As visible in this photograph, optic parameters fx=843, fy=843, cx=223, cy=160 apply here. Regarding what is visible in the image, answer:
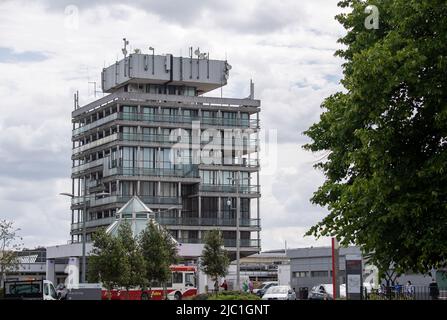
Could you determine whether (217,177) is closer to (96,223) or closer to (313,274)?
(96,223)

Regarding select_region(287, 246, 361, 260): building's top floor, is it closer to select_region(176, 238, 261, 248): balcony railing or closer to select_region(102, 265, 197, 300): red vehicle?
select_region(176, 238, 261, 248): balcony railing

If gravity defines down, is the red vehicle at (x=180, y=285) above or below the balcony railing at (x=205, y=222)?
below

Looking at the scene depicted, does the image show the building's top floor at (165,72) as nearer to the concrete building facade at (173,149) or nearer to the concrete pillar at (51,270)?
the concrete building facade at (173,149)

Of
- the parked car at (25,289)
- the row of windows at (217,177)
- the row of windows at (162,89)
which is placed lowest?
the parked car at (25,289)

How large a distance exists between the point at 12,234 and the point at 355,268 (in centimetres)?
4688

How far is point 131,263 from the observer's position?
211 ft

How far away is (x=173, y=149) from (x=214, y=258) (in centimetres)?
4367

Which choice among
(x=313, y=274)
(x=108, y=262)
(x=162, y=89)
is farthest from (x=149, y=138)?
(x=108, y=262)

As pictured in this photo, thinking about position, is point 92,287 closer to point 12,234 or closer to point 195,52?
point 12,234

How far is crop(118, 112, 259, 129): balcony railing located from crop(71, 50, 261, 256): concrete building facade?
13 centimetres

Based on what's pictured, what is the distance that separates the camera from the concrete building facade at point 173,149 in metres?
112

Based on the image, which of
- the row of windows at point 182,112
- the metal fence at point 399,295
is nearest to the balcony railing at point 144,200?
the row of windows at point 182,112

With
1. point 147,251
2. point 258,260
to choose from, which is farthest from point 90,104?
point 147,251

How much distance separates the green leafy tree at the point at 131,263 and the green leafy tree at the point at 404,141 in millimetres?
36948
